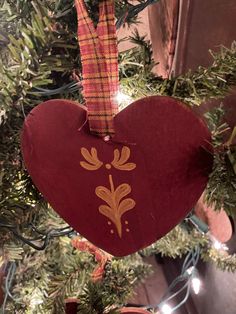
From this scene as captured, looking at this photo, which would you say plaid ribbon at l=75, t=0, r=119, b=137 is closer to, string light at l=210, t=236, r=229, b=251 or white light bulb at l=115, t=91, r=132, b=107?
white light bulb at l=115, t=91, r=132, b=107

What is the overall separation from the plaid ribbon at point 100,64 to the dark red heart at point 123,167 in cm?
1

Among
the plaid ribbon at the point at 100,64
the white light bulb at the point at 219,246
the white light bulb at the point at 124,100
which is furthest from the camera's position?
the white light bulb at the point at 219,246

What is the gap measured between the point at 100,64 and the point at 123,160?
93mm

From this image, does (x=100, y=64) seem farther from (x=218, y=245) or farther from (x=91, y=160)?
(x=218, y=245)

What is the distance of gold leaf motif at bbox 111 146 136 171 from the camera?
320mm

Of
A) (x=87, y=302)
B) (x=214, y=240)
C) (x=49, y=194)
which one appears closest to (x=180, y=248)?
(x=214, y=240)

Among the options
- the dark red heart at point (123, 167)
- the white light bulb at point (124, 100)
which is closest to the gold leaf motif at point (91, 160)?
the dark red heart at point (123, 167)

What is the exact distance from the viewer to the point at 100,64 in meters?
0.30

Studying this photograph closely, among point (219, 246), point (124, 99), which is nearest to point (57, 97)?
point (124, 99)

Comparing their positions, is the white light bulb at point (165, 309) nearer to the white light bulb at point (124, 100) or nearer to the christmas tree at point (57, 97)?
the christmas tree at point (57, 97)

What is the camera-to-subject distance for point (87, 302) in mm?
442

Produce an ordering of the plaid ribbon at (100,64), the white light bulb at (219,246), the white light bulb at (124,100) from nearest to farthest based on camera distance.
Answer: the plaid ribbon at (100,64), the white light bulb at (124,100), the white light bulb at (219,246)

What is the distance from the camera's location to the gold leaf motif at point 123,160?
12.6 inches

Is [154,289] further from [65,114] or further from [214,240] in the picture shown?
[65,114]
